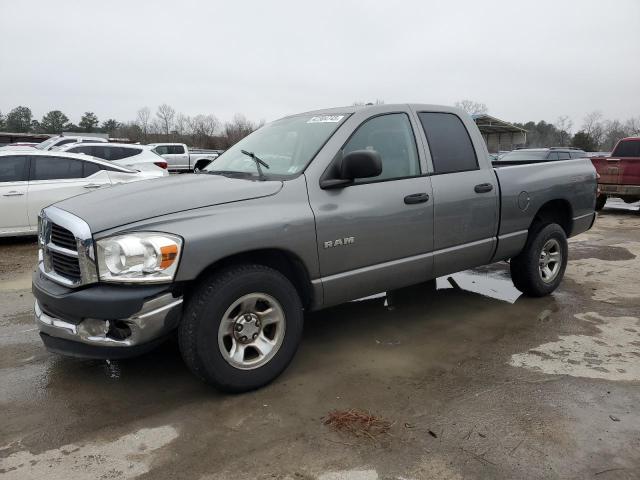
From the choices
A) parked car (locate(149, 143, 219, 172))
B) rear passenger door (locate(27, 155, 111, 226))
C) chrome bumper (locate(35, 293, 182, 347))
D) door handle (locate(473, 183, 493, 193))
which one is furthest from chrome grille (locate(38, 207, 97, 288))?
parked car (locate(149, 143, 219, 172))

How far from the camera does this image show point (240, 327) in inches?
124

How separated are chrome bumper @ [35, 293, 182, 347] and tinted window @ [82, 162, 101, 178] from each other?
6.35 m

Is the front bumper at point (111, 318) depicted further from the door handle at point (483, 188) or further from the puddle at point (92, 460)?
the door handle at point (483, 188)

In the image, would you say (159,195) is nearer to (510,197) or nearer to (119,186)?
(119,186)

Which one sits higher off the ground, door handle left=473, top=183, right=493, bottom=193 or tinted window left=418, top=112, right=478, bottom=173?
tinted window left=418, top=112, right=478, bottom=173

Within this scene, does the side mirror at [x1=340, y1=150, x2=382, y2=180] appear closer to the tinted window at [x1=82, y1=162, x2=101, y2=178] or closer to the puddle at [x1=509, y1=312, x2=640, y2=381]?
the puddle at [x1=509, y1=312, x2=640, y2=381]

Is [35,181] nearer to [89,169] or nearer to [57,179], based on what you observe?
[57,179]

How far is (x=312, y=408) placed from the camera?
309cm

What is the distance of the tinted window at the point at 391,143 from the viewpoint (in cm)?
381

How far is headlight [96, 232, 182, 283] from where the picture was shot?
9.21 feet

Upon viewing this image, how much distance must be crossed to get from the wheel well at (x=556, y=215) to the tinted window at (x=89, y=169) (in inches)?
281

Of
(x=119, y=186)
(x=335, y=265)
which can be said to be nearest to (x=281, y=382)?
(x=335, y=265)

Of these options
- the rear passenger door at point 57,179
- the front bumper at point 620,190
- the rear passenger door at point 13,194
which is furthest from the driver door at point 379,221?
the front bumper at point 620,190

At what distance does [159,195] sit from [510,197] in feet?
10.5
